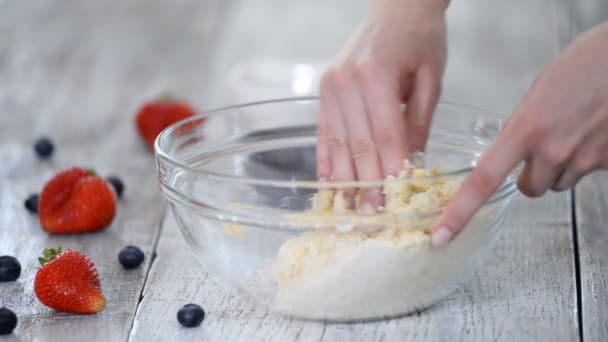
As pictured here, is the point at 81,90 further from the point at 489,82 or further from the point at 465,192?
the point at 465,192

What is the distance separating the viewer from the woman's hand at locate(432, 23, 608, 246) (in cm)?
97

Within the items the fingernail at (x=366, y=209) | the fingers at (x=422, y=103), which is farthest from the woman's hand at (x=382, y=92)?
the fingernail at (x=366, y=209)

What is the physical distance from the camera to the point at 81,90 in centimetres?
238

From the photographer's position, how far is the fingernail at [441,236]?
1.04m

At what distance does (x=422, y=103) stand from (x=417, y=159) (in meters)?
0.08

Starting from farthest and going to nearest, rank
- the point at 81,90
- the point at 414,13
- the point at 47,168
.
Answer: the point at 81,90 → the point at 47,168 → the point at 414,13

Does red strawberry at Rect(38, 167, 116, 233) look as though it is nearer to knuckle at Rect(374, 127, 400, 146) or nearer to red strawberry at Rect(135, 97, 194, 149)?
red strawberry at Rect(135, 97, 194, 149)

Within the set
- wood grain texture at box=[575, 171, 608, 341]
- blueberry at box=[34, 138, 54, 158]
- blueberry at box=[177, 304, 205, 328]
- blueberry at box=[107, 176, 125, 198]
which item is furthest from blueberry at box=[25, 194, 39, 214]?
wood grain texture at box=[575, 171, 608, 341]

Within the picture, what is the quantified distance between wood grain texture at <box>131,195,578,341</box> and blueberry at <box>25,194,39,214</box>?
1.03ft

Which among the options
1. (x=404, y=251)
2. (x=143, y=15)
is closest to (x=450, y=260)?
(x=404, y=251)

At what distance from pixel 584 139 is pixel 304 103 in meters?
0.61

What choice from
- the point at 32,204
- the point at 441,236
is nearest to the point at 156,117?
the point at 32,204

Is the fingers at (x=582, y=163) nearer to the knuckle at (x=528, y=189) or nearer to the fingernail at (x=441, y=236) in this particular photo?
the knuckle at (x=528, y=189)

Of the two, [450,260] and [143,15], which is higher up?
[450,260]
